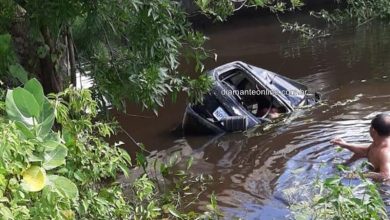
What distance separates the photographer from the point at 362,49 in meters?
16.7

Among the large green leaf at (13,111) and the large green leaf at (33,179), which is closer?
the large green leaf at (33,179)

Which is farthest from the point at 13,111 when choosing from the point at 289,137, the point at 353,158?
the point at 289,137

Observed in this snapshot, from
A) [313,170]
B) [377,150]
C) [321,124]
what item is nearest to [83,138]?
[377,150]

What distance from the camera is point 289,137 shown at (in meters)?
8.48

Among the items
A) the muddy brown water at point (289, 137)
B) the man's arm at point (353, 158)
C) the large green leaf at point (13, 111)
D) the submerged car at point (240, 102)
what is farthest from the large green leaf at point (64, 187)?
the submerged car at point (240, 102)

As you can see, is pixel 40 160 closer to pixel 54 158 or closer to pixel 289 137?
pixel 54 158

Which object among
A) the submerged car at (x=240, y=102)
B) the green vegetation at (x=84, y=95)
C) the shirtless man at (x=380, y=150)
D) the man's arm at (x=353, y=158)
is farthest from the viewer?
the submerged car at (x=240, y=102)

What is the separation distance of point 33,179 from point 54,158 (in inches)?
5.9

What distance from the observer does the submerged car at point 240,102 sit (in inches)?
340

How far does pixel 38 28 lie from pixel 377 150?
3.74 m

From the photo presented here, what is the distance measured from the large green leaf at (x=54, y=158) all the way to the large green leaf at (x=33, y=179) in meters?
0.07

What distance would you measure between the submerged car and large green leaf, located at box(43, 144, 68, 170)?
622cm

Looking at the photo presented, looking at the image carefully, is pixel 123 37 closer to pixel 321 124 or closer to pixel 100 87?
pixel 100 87

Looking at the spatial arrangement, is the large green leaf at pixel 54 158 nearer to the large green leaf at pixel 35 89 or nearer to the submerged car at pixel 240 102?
the large green leaf at pixel 35 89
